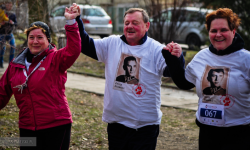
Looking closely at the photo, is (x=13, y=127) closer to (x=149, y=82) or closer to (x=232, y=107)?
(x=149, y=82)

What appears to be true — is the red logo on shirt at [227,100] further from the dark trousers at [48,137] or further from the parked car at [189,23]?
the parked car at [189,23]

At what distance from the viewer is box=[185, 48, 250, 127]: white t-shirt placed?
10.2 feet

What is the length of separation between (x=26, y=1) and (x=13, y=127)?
107 inches

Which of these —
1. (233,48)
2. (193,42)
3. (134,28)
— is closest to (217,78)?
(233,48)

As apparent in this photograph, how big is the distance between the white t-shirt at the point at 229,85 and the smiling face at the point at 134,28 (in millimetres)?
735

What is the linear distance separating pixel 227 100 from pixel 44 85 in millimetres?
1689

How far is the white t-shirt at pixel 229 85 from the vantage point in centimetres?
312

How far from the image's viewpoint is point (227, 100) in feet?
10.2

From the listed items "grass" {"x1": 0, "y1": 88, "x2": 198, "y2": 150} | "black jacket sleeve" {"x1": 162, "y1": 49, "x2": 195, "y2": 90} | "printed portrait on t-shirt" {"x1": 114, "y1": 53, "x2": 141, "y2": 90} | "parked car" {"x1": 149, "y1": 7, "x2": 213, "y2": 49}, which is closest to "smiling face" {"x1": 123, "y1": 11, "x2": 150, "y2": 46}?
"printed portrait on t-shirt" {"x1": 114, "y1": 53, "x2": 141, "y2": 90}

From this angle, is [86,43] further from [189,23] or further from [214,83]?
[189,23]

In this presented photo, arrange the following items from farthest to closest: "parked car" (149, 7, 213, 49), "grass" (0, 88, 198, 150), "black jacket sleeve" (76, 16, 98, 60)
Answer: "parked car" (149, 7, 213, 49), "grass" (0, 88, 198, 150), "black jacket sleeve" (76, 16, 98, 60)

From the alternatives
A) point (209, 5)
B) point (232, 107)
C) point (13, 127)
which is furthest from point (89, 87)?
point (232, 107)

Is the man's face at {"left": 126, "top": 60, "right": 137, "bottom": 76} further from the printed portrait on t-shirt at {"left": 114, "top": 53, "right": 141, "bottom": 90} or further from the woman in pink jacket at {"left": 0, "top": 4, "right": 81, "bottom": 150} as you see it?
the woman in pink jacket at {"left": 0, "top": 4, "right": 81, "bottom": 150}

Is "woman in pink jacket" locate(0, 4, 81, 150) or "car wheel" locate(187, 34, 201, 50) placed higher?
"woman in pink jacket" locate(0, 4, 81, 150)
